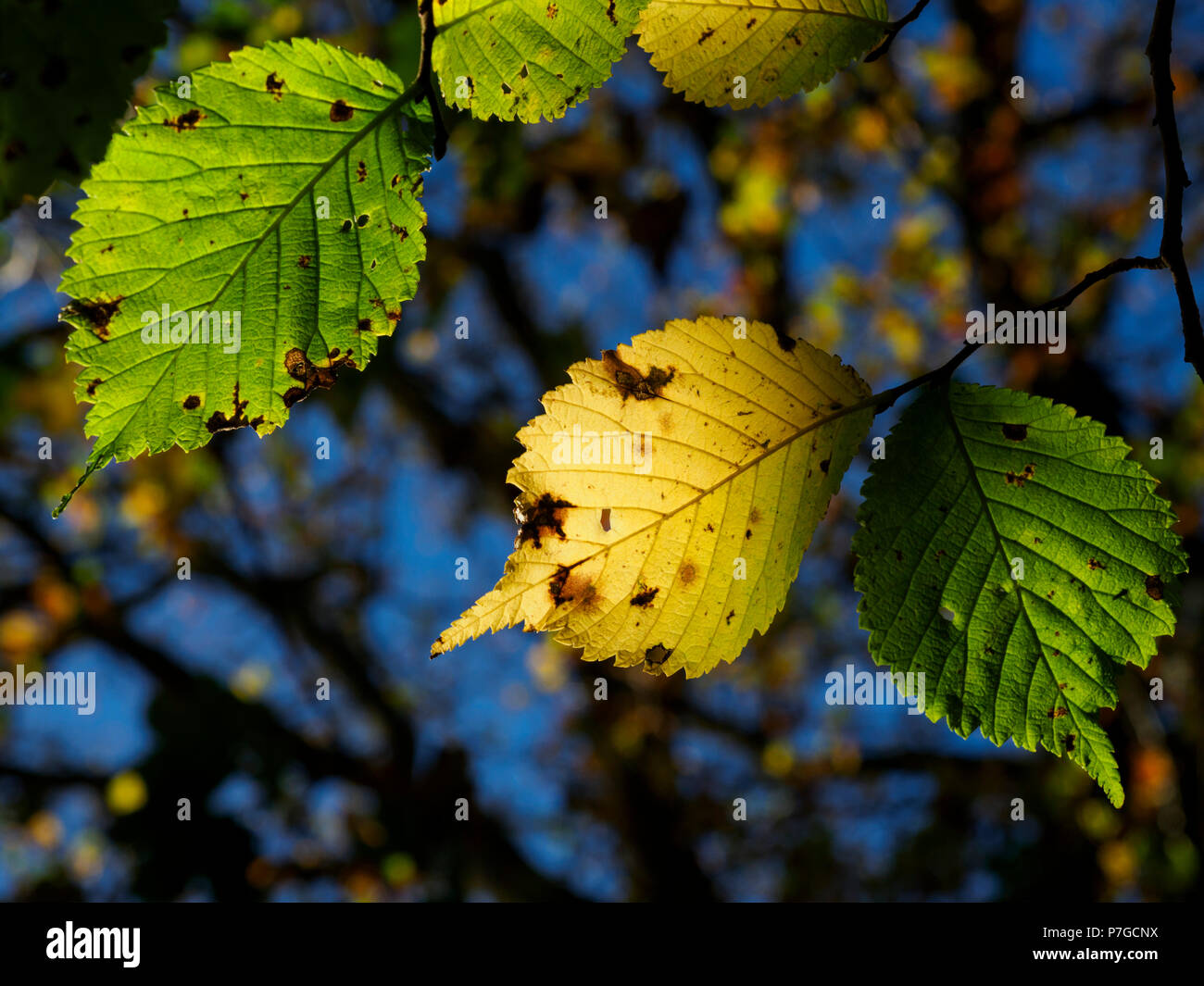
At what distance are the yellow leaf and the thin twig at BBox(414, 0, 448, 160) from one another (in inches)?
7.3

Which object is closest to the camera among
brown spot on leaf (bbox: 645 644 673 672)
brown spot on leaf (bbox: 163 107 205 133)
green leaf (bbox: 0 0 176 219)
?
Answer: green leaf (bbox: 0 0 176 219)

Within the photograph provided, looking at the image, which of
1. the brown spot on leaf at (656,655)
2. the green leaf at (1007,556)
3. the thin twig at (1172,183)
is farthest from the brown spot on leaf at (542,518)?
the thin twig at (1172,183)

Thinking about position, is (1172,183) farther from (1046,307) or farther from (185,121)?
(185,121)

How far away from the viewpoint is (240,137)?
0.56 m

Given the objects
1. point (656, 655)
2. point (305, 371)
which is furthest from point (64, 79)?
point (656, 655)

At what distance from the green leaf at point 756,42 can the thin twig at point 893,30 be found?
14 mm

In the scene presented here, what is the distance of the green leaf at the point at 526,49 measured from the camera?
0.57 meters

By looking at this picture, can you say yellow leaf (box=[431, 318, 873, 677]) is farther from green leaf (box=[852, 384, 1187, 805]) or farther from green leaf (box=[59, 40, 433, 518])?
green leaf (box=[59, 40, 433, 518])

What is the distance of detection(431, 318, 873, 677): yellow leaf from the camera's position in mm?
638

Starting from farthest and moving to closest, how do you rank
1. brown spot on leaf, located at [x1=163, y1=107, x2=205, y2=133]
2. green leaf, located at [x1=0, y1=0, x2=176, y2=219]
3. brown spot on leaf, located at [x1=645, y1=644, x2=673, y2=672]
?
brown spot on leaf, located at [x1=645, y1=644, x2=673, y2=672], brown spot on leaf, located at [x1=163, y1=107, x2=205, y2=133], green leaf, located at [x1=0, y1=0, x2=176, y2=219]

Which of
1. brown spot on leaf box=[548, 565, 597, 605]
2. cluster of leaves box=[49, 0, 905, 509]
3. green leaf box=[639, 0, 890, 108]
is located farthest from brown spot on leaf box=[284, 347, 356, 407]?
green leaf box=[639, 0, 890, 108]

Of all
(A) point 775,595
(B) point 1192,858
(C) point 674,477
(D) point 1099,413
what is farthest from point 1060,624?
(B) point 1192,858

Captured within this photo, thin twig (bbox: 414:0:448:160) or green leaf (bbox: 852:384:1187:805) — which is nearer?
thin twig (bbox: 414:0:448:160)

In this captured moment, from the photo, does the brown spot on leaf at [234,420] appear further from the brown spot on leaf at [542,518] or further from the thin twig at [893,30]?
the thin twig at [893,30]
